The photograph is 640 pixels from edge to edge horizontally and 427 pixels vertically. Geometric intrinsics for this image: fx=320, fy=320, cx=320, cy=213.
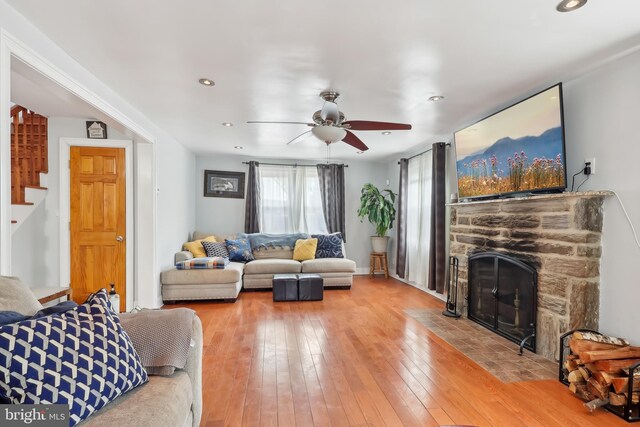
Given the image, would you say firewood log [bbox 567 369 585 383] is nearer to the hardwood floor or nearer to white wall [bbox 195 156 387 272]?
the hardwood floor

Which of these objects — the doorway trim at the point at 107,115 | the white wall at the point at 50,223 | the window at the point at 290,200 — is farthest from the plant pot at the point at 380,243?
the white wall at the point at 50,223

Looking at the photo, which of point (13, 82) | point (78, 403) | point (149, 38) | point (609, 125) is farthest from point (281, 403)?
point (13, 82)

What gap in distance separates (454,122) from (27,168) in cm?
509

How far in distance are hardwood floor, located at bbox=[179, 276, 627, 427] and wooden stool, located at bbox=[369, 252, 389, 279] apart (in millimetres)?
2653

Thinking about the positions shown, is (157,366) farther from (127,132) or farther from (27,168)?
(27,168)

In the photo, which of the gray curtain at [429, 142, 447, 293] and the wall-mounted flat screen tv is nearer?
the wall-mounted flat screen tv

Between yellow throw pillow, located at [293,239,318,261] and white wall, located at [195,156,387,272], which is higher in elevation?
white wall, located at [195,156,387,272]

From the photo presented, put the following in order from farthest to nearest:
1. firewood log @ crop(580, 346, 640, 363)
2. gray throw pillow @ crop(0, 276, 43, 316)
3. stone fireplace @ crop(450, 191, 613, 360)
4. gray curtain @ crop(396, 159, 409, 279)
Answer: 1. gray curtain @ crop(396, 159, 409, 279)
2. stone fireplace @ crop(450, 191, 613, 360)
3. firewood log @ crop(580, 346, 640, 363)
4. gray throw pillow @ crop(0, 276, 43, 316)

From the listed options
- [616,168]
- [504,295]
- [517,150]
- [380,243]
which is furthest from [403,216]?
[616,168]

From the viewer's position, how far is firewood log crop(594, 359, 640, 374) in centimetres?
204

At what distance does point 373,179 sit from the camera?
22.8ft

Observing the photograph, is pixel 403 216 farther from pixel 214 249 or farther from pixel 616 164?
pixel 616 164

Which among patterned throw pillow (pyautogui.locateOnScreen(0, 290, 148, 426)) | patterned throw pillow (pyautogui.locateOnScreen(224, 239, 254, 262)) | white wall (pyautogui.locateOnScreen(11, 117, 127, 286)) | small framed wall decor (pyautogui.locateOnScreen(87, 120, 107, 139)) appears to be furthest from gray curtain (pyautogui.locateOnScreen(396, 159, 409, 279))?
patterned throw pillow (pyautogui.locateOnScreen(0, 290, 148, 426))

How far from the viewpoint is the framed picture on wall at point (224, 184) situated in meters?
6.33
